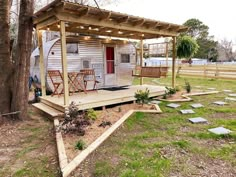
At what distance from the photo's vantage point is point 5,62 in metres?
4.92

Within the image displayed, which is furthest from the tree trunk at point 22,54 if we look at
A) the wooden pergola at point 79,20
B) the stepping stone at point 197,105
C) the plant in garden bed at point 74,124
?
the stepping stone at point 197,105

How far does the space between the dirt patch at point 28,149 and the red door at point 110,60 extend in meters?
4.28

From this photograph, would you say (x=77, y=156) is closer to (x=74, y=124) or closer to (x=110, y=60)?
(x=74, y=124)

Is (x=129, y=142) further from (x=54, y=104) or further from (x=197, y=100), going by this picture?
(x=197, y=100)

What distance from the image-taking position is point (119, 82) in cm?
931

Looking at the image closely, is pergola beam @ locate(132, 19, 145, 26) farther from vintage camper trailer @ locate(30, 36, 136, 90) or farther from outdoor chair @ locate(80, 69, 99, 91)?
outdoor chair @ locate(80, 69, 99, 91)

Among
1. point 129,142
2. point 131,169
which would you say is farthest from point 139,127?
point 131,169

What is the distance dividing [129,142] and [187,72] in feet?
42.5

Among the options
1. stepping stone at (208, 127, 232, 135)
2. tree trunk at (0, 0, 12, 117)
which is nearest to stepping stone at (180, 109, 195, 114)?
stepping stone at (208, 127, 232, 135)

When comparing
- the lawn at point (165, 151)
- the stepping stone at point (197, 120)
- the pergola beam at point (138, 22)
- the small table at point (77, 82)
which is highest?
the pergola beam at point (138, 22)

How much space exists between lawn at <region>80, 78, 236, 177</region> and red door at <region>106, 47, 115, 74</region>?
433 cm

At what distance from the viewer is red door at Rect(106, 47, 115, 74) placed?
8867 mm

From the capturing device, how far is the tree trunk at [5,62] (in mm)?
4824

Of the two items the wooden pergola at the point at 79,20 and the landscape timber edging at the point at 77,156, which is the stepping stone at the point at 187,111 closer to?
the landscape timber edging at the point at 77,156
